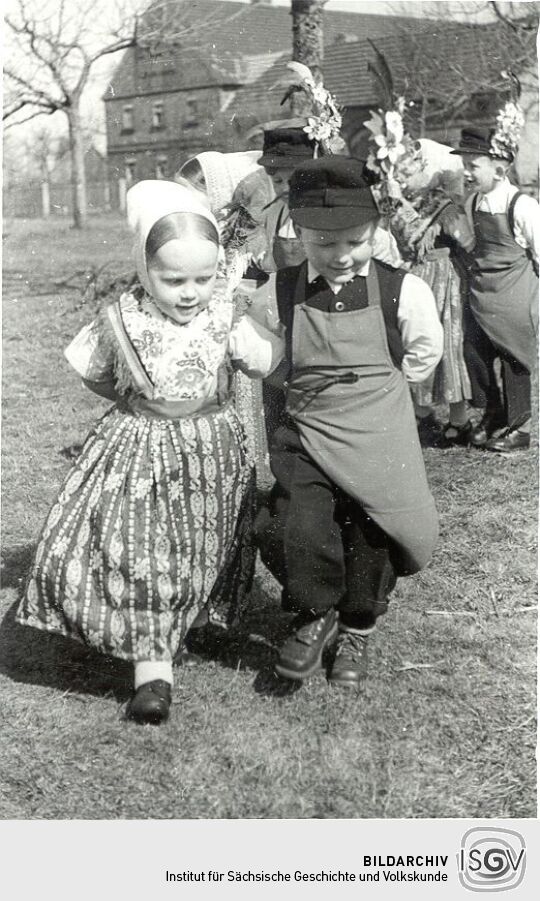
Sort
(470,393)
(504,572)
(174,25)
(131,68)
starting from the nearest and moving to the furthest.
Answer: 1. (504,572)
2. (470,393)
3. (131,68)
4. (174,25)

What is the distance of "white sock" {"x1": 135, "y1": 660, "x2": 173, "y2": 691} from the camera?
3053mm

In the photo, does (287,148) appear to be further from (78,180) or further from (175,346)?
(78,180)

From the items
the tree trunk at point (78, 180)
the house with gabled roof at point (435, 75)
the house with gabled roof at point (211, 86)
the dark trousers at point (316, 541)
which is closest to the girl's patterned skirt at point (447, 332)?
the dark trousers at point (316, 541)

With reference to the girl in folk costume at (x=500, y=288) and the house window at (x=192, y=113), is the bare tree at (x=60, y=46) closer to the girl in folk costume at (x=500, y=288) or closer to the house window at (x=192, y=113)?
the girl in folk costume at (x=500, y=288)

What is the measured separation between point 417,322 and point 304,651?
108 cm

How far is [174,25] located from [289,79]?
15.6 ft

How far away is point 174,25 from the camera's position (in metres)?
8.70

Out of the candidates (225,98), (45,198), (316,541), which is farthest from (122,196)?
(45,198)

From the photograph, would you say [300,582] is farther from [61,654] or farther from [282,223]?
[282,223]

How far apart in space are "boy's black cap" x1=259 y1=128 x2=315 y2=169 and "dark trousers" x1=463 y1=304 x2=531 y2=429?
2.12m

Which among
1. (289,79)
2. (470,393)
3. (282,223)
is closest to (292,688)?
(282,223)

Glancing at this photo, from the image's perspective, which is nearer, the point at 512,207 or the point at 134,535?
the point at 134,535

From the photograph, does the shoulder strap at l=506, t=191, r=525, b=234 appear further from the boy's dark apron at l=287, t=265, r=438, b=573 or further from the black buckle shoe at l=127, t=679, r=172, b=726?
the black buckle shoe at l=127, t=679, r=172, b=726

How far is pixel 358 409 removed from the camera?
2992 millimetres
